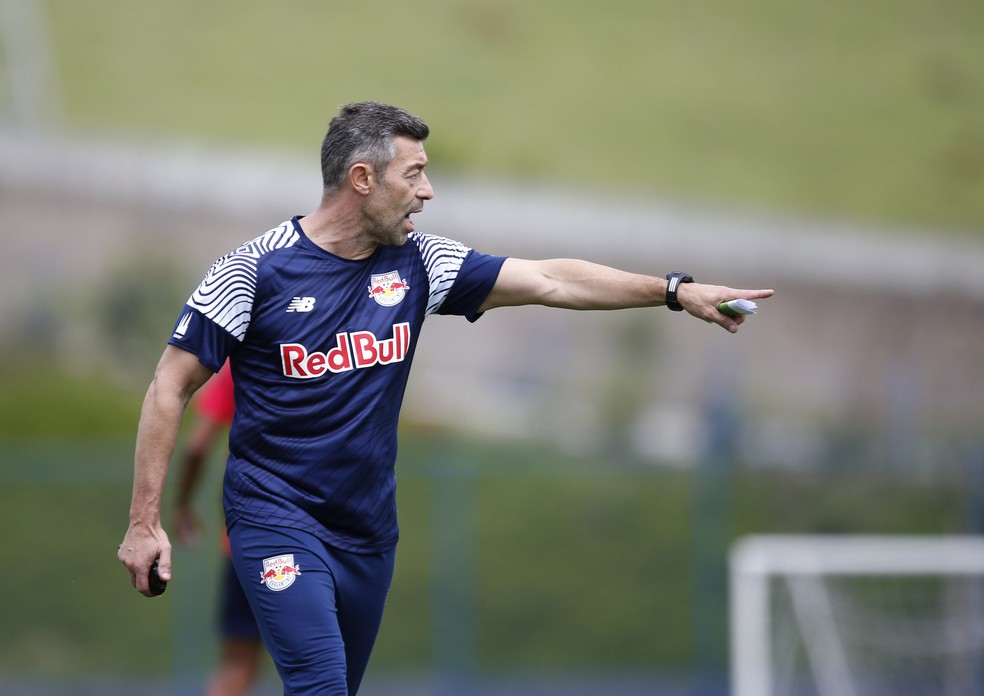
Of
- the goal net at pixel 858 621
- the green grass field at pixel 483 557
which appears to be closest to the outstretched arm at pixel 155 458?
the goal net at pixel 858 621

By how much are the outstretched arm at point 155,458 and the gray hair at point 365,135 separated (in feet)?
2.70

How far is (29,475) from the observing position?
14.0 m

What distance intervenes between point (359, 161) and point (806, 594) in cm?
796

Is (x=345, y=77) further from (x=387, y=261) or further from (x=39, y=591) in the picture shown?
(x=387, y=261)

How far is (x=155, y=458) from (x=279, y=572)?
22.5 inches

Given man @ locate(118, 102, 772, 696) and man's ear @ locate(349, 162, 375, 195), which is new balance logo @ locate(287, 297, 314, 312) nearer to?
man @ locate(118, 102, 772, 696)

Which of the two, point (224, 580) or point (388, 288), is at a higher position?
point (388, 288)

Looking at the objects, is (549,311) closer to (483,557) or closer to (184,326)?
(483,557)

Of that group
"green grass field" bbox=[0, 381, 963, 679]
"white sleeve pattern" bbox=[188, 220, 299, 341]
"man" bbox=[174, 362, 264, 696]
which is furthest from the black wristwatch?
"green grass field" bbox=[0, 381, 963, 679]

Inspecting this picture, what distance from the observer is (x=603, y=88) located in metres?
39.2

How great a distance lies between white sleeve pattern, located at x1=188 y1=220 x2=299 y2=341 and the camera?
4.47 m

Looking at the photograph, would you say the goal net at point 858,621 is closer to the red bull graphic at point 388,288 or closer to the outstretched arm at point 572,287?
Answer: the outstretched arm at point 572,287

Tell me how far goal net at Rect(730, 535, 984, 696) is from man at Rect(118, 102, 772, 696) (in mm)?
6490

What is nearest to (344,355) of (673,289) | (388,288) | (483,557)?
(388,288)
